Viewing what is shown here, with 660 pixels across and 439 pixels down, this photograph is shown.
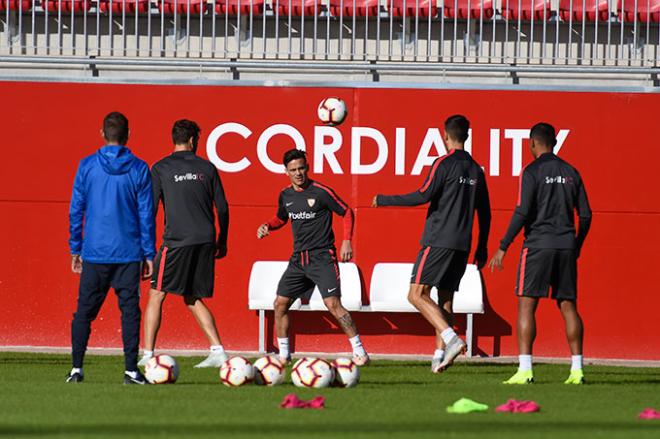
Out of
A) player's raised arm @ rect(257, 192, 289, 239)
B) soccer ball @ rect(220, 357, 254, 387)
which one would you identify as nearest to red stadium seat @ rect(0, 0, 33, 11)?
player's raised arm @ rect(257, 192, 289, 239)

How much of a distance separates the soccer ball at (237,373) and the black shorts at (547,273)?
7.09 feet

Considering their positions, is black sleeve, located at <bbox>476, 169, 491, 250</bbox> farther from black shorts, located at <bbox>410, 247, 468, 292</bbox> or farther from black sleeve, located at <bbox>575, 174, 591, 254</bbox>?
black sleeve, located at <bbox>575, 174, 591, 254</bbox>

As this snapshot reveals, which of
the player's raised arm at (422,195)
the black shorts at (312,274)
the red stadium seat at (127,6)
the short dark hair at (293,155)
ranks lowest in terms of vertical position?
the black shorts at (312,274)

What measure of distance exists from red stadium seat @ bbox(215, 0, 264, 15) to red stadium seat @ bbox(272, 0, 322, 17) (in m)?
0.24

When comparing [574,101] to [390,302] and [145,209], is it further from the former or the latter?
[145,209]

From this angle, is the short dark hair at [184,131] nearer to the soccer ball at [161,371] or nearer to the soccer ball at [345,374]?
the soccer ball at [161,371]

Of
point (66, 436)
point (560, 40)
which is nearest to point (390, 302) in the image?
point (560, 40)

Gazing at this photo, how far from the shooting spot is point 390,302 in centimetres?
1395

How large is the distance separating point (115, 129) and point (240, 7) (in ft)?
19.9

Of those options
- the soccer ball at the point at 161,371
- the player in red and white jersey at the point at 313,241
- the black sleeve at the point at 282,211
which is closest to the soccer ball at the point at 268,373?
the soccer ball at the point at 161,371

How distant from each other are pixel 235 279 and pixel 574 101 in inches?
156

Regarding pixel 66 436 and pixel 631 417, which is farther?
pixel 631 417

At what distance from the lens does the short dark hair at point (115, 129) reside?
9.80 meters

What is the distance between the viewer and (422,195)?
1131 centimetres
